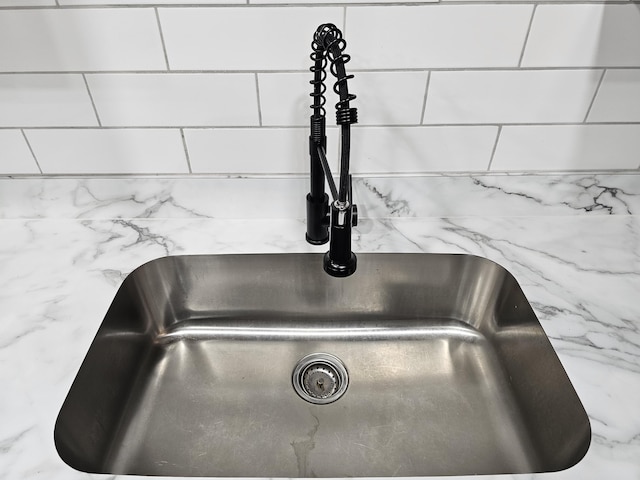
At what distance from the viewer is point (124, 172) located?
785 mm

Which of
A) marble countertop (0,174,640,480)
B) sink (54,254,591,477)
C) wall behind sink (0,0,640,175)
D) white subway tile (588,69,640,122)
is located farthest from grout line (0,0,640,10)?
sink (54,254,591,477)

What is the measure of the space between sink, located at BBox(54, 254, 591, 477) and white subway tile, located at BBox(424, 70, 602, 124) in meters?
0.23

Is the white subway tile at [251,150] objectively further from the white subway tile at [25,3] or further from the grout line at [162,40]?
the white subway tile at [25,3]

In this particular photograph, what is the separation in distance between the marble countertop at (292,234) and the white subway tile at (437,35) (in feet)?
0.64

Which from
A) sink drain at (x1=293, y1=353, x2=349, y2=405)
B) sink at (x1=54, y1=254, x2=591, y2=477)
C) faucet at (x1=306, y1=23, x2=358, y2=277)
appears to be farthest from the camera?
sink drain at (x1=293, y1=353, x2=349, y2=405)

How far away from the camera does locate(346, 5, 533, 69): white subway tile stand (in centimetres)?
64

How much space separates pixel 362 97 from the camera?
71 centimetres

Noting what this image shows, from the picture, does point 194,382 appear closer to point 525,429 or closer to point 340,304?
point 340,304

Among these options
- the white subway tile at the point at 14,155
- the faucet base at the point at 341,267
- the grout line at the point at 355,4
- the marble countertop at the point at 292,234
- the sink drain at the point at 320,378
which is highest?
the grout line at the point at 355,4

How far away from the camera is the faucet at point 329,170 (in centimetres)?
51

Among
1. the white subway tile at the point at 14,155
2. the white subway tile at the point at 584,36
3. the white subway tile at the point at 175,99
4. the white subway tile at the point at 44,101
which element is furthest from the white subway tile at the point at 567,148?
the white subway tile at the point at 14,155

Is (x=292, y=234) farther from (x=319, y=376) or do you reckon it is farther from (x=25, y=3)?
(x=25, y=3)

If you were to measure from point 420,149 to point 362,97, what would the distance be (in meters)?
0.13

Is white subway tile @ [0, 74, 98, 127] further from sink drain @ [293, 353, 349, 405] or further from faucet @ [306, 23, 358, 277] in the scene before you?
sink drain @ [293, 353, 349, 405]
